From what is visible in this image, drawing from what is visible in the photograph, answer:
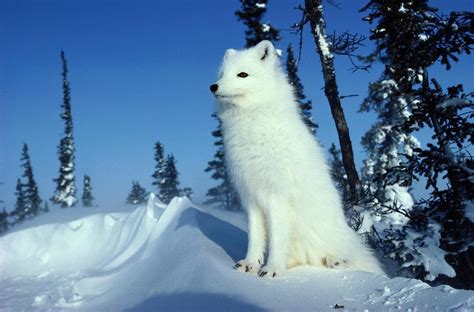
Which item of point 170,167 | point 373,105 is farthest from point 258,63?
point 170,167

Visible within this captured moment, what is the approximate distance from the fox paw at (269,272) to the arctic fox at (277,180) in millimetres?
12

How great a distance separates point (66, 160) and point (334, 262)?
36297mm

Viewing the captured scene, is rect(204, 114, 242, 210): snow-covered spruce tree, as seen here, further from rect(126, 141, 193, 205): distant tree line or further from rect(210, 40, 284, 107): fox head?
rect(210, 40, 284, 107): fox head

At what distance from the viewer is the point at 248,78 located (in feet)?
15.6

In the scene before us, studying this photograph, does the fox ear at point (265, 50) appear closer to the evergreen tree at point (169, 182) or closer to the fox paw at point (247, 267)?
the fox paw at point (247, 267)

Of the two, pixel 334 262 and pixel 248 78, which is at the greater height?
pixel 248 78

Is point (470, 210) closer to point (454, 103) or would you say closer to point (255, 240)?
point (454, 103)

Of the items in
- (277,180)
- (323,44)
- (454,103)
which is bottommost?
(277,180)

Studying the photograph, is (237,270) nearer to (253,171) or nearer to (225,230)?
(253,171)

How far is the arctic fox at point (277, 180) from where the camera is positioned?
4.38m

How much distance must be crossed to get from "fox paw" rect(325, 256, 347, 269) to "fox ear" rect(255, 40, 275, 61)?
113 inches

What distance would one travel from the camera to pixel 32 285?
7.16 meters

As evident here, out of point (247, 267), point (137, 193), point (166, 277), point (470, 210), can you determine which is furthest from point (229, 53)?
point (137, 193)

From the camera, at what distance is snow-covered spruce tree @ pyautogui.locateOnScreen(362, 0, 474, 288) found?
487cm
